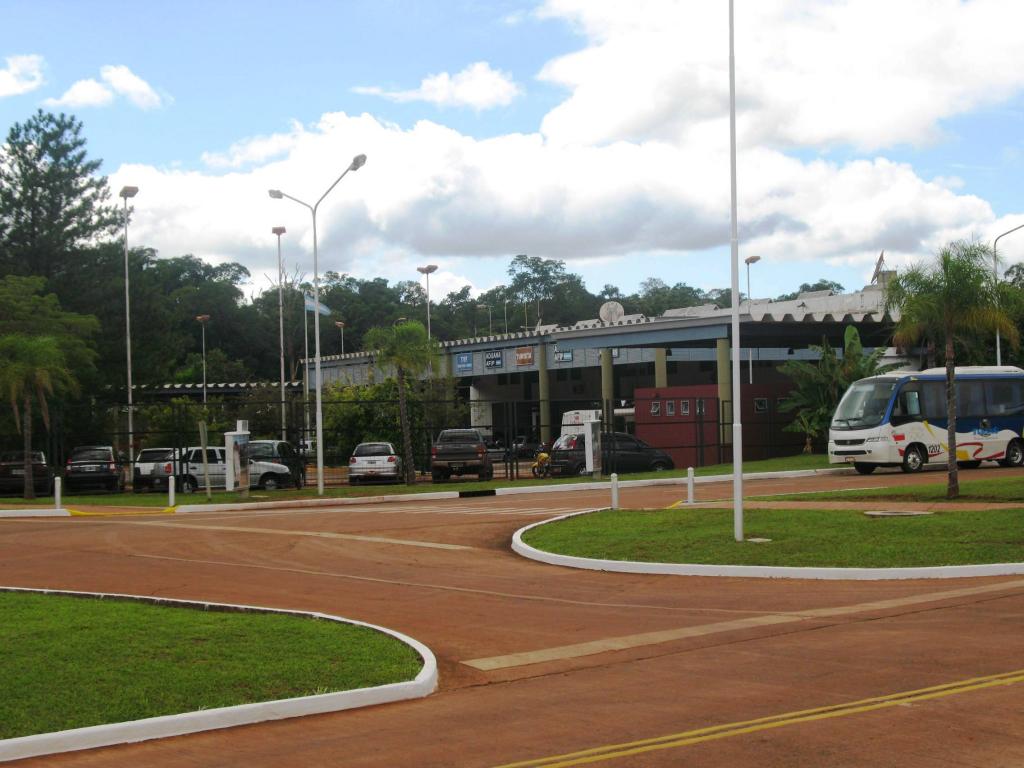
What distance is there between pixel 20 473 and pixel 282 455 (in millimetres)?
8383

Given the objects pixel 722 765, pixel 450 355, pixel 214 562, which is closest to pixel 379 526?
pixel 214 562

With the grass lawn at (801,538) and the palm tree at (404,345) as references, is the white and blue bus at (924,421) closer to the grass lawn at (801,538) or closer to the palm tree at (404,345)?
→ the grass lawn at (801,538)

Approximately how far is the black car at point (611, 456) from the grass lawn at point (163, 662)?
24406 millimetres

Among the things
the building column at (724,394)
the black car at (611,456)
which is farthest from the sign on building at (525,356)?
the black car at (611,456)

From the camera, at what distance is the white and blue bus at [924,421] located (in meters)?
33.2

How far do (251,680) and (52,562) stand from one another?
10.2 m

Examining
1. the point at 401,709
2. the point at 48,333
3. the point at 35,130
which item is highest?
the point at 35,130

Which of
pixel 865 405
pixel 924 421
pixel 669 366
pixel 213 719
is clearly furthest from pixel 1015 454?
pixel 213 719

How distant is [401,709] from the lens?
840cm

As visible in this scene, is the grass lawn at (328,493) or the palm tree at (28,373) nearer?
the grass lawn at (328,493)

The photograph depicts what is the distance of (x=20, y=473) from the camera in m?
36.1

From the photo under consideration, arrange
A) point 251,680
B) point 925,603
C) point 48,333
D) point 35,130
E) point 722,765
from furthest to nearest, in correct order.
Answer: point 35,130, point 48,333, point 925,603, point 251,680, point 722,765

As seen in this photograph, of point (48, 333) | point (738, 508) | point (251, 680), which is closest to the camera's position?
point (251, 680)

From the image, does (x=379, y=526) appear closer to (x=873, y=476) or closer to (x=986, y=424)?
(x=873, y=476)
